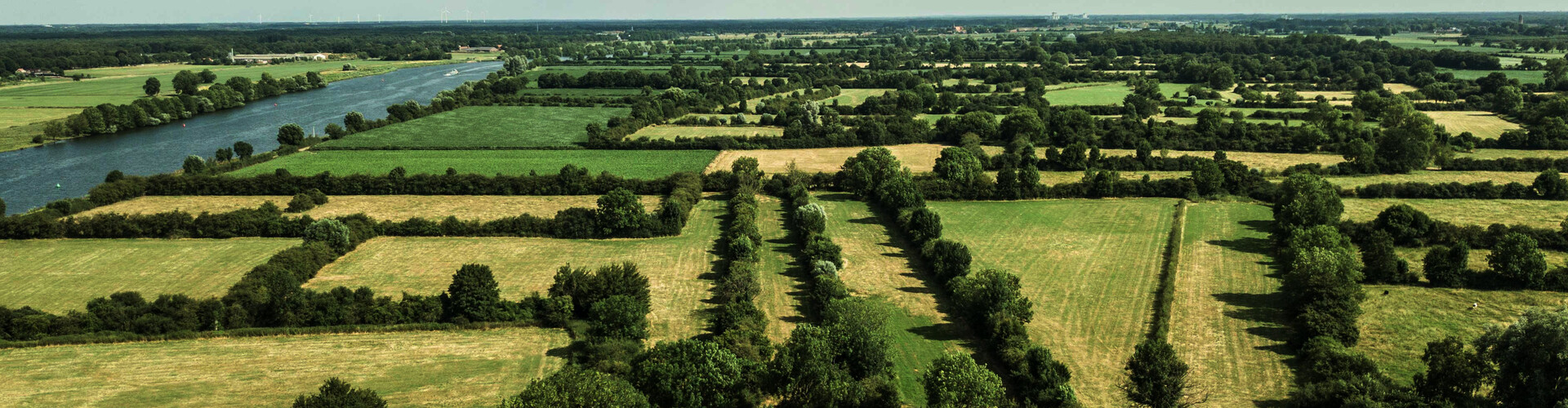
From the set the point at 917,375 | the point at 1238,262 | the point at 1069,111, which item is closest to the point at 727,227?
the point at 917,375

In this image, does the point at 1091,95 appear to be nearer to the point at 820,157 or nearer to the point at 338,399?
the point at 820,157

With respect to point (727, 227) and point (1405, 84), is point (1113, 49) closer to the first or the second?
point (1405, 84)

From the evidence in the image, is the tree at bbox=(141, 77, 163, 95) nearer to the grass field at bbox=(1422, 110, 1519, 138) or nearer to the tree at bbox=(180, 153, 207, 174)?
the tree at bbox=(180, 153, 207, 174)

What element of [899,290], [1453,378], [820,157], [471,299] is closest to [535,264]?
[471,299]

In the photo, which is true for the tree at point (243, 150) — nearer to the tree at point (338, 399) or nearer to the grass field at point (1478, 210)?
the tree at point (338, 399)

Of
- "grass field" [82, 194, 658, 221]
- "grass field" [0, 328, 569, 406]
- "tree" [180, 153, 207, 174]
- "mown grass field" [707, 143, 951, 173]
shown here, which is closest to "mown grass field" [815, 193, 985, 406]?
"mown grass field" [707, 143, 951, 173]

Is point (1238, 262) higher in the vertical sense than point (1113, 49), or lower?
lower
